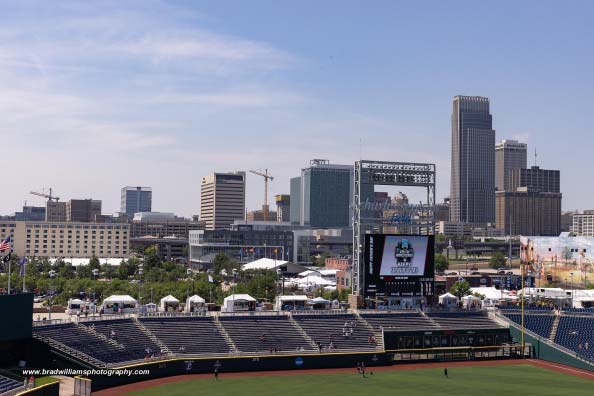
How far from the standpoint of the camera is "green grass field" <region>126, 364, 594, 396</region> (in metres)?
56.3

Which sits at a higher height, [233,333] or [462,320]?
[462,320]

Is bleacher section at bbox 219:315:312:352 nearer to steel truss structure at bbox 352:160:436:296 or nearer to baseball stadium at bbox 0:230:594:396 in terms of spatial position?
baseball stadium at bbox 0:230:594:396

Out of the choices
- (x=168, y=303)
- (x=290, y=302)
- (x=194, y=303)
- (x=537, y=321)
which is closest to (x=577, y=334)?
(x=537, y=321)

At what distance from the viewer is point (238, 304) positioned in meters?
77.2

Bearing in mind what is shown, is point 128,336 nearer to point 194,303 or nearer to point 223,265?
point 194,303

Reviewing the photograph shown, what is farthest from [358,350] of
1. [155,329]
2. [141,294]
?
[141,294]

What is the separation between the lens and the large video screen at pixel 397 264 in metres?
75.2

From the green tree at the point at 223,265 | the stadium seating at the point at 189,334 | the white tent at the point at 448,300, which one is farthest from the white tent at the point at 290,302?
the green tree at the point at 223,265

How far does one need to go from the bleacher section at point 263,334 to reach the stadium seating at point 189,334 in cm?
145

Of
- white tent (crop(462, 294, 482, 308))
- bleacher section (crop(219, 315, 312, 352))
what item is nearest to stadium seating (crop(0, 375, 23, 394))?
bleacher section (crop(219, 315, 312, 352))

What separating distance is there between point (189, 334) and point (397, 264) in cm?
2193

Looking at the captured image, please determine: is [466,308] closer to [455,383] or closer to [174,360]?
[455,383]

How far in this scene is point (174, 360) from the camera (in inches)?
2459

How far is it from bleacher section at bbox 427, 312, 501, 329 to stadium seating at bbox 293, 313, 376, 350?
8.46 meters
